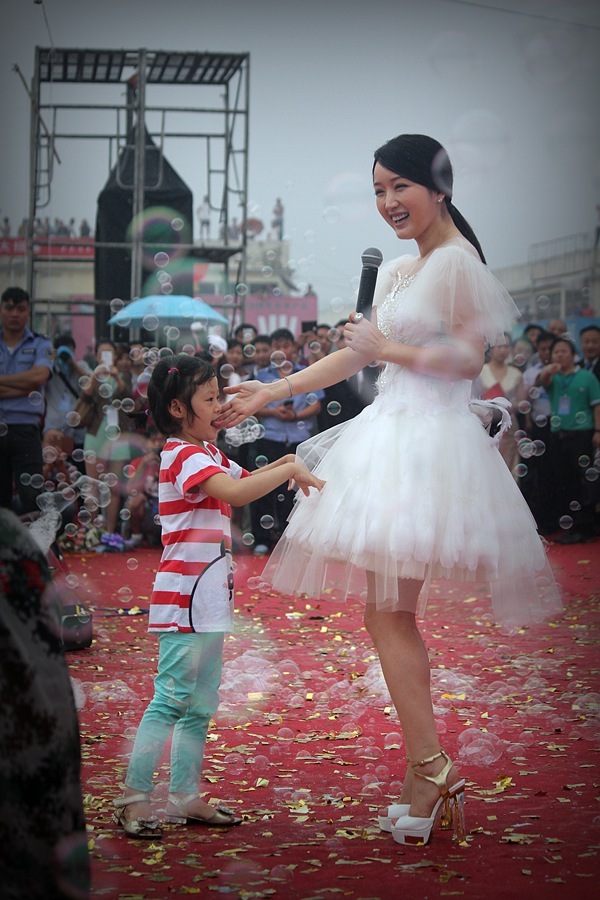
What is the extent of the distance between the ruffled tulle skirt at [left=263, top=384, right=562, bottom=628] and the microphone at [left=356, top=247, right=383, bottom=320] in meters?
0.27

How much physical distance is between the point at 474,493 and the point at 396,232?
81 centimetres

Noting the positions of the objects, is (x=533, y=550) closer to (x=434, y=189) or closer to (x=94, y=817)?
(x=434, y=189)

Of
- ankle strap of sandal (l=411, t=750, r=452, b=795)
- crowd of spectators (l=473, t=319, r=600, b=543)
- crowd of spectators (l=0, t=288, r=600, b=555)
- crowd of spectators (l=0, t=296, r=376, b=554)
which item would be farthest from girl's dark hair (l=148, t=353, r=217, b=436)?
crowd of spectators (l=473, t=319, r=600, b=543)

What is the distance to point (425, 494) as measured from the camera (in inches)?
112

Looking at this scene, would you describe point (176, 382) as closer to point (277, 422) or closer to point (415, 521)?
point (415, 521)

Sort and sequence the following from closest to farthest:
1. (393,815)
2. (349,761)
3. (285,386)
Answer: (393,815) → (285,386) → (349,761)

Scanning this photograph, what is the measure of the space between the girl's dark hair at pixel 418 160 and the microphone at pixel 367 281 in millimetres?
243

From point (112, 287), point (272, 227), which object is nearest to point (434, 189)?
point (112, 287)

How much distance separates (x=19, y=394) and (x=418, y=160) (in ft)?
16.7

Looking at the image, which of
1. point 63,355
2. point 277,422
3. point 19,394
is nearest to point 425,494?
point 19,394

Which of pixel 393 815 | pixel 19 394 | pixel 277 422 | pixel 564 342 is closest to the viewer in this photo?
pixel 393 815

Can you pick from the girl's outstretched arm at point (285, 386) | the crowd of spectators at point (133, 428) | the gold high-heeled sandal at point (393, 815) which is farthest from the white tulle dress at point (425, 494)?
the crowd of spectators at point (133, 428)

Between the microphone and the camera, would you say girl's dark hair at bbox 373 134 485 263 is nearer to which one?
the microphone

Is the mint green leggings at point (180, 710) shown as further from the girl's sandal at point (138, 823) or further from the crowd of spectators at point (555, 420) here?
the crowd of spectators at point (555, 420)
